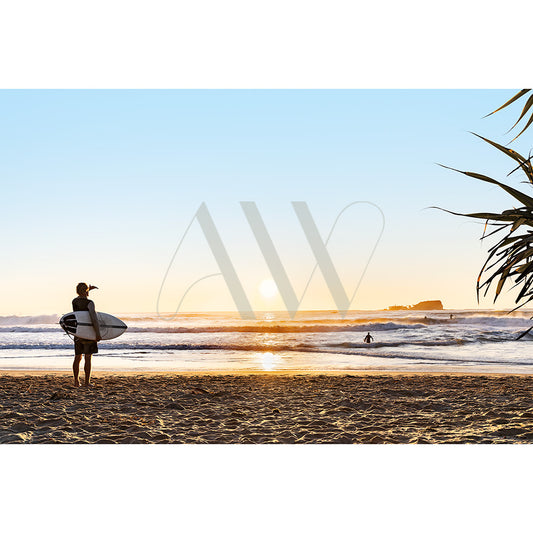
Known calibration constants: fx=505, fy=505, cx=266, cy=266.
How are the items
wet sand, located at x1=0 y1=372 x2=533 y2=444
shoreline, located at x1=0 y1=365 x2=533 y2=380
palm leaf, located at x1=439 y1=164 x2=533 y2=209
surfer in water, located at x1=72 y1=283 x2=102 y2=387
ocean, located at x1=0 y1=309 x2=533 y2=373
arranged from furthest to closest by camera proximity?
ocean, located at x1=0 y1=309 x2=533 y2=373 < shoreline, located at x1=0 y1=365 x2=533 y2=380 < surfer in water, located at x1=72 y1=283 x2=102 y2=387 < wet sand, located at x1=0 y1=372 x2=533 y2=444 < palm leaf, located at x1=439 y1=164 x2=533 y2=209

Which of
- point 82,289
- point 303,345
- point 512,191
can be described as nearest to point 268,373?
point 82,289

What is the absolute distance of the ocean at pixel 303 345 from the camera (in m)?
10.9

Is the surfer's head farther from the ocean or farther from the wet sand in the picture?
the ocean

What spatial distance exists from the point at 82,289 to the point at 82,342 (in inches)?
25.7

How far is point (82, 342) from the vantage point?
20.2ft

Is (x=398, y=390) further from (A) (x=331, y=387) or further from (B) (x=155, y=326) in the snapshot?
(B) (x=155, y=326)

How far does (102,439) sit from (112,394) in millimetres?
2128

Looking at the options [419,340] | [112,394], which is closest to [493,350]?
[419,340]

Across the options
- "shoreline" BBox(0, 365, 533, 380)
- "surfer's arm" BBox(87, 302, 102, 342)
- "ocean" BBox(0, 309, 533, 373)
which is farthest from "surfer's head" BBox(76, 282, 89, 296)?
"ocean" BBox(0, 309, 533, 373)

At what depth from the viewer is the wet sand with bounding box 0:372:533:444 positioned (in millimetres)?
4168

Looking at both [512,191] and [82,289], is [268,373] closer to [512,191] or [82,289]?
[82,289]

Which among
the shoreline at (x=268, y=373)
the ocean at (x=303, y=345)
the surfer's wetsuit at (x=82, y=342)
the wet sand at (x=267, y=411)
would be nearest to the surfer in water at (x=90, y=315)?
the surfer's wetsuit at (x=82, y=342)

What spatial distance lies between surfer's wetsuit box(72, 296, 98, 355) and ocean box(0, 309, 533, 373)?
12.0ft

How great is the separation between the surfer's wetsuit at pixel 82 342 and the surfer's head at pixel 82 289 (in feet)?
0.21
